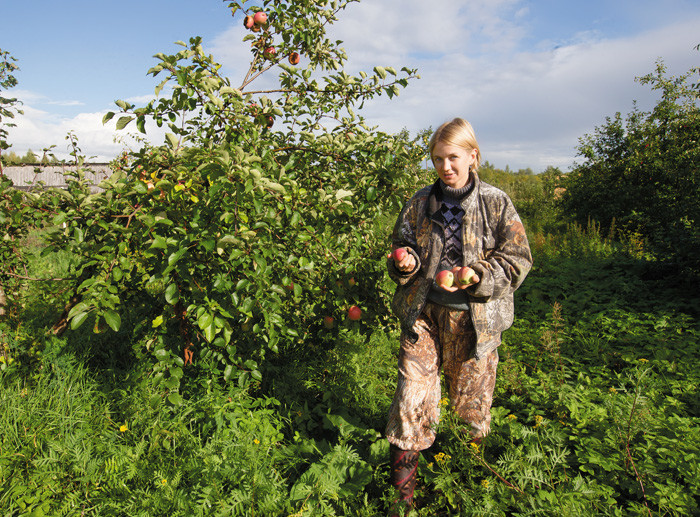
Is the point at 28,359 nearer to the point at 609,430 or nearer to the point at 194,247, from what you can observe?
the point at 194,247

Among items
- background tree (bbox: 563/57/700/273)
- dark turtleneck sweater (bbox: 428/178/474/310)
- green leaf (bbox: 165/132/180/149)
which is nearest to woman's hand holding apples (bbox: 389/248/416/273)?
dark turtleneck sweater (bbox: 428/178/474/310)

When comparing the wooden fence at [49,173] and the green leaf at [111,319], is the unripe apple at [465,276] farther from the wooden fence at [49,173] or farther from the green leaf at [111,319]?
the wooden fence at [49,173]

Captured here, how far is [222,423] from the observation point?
2.15 meters

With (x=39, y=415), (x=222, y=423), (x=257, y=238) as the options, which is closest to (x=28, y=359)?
(x=39, y=415)

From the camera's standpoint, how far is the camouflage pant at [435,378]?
186 cm

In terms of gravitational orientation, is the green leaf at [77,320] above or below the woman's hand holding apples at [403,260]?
below

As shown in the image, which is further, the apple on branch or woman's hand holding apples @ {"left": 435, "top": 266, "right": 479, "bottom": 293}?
the apple on branch

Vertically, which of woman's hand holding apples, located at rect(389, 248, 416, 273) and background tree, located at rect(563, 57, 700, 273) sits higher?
background tree, located at rect(563, 57, 700, 273)

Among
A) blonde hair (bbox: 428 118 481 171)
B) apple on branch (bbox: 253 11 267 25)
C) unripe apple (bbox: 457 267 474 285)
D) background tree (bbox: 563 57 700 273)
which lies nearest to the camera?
unripe apple (bbox: 457 267 474 285)

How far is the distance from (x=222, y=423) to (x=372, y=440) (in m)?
0.76

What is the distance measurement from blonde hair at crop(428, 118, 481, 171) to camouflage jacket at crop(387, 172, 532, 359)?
151 millimetres

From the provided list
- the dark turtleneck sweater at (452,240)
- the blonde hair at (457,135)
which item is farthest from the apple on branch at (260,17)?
the dark turtleneck sweater at (452,240)

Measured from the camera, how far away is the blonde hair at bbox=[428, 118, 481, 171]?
1.76 m

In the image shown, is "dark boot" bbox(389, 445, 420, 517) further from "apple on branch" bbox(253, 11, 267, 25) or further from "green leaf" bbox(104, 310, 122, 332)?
"apple on branch" bbox(253, 11, 267, 25)
